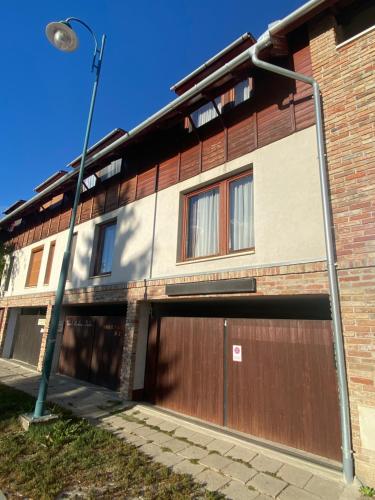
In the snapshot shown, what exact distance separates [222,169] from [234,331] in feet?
11.7

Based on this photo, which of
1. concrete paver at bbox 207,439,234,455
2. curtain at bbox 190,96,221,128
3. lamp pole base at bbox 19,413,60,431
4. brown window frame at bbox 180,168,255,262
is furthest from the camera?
curtain at bbox 190,96,221,128

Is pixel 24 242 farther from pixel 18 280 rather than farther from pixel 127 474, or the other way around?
pixel 127 474

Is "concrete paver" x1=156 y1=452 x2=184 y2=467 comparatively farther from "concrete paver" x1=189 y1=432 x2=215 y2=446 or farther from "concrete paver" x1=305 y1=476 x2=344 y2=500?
"concrete paver" x1=305 y1=476 x2=344 y2=500

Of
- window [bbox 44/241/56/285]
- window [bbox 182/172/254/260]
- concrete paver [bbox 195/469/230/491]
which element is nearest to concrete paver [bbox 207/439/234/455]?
concrete paver [bbox 195/469/230/491]

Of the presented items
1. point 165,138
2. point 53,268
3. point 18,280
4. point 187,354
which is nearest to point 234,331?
point 187,354

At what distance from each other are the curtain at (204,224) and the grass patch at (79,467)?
13.5 feet

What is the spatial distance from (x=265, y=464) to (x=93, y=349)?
6.66 meters

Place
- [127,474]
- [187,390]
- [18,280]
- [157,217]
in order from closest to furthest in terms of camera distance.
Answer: [127,474]
[187,390]
[157,217]
[18,280]

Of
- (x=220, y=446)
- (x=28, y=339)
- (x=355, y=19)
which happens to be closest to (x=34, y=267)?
(x=28, y=339)

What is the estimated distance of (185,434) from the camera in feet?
18.2

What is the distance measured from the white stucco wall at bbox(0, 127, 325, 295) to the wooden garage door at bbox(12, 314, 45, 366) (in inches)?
191

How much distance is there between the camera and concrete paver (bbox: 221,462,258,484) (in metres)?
4.09

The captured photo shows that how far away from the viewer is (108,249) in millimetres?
10133

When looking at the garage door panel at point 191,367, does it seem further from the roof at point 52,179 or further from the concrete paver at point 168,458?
the roof at point 52,179
